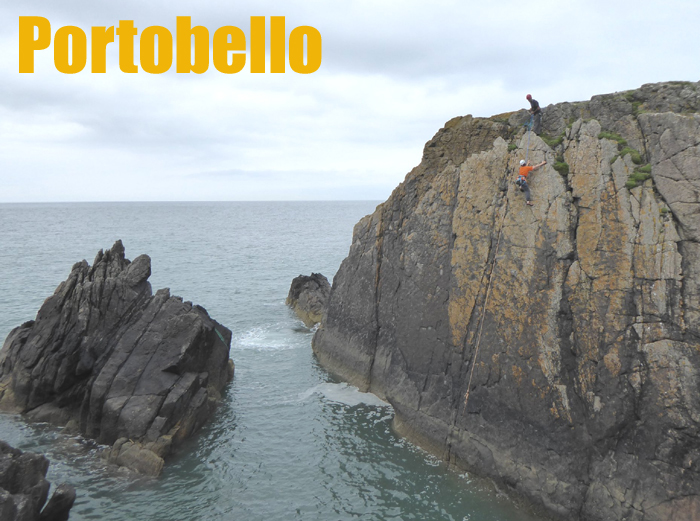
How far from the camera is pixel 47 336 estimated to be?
2567 centimetres

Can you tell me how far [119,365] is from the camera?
79.4 ft

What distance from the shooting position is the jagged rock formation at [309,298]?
1652 inches

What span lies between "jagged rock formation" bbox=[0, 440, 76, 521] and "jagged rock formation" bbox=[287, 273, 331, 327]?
24900 mm

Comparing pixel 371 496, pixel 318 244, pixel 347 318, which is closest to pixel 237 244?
pixel 318 244

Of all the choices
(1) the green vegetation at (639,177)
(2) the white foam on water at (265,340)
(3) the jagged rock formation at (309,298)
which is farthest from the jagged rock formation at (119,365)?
(1) the green vegetation at (639,177)

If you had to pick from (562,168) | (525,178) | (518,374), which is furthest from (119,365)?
(562,168)

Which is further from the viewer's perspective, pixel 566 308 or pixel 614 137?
pixel 614 137

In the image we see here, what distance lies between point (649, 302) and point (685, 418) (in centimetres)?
364

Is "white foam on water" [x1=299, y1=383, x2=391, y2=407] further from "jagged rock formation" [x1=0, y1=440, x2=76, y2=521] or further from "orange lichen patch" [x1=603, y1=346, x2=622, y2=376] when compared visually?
"jagged rock formation" [x1=0, y1=440, x2=76, y2=521]

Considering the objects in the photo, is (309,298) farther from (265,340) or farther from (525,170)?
(525,170)

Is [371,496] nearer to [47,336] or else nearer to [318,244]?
[47,336]

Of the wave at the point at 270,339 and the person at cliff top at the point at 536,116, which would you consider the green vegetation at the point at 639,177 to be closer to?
the person at cliff top at the point at 536,116

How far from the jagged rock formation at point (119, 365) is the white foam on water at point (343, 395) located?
5.34m

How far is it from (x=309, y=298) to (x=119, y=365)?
21.1 meters
